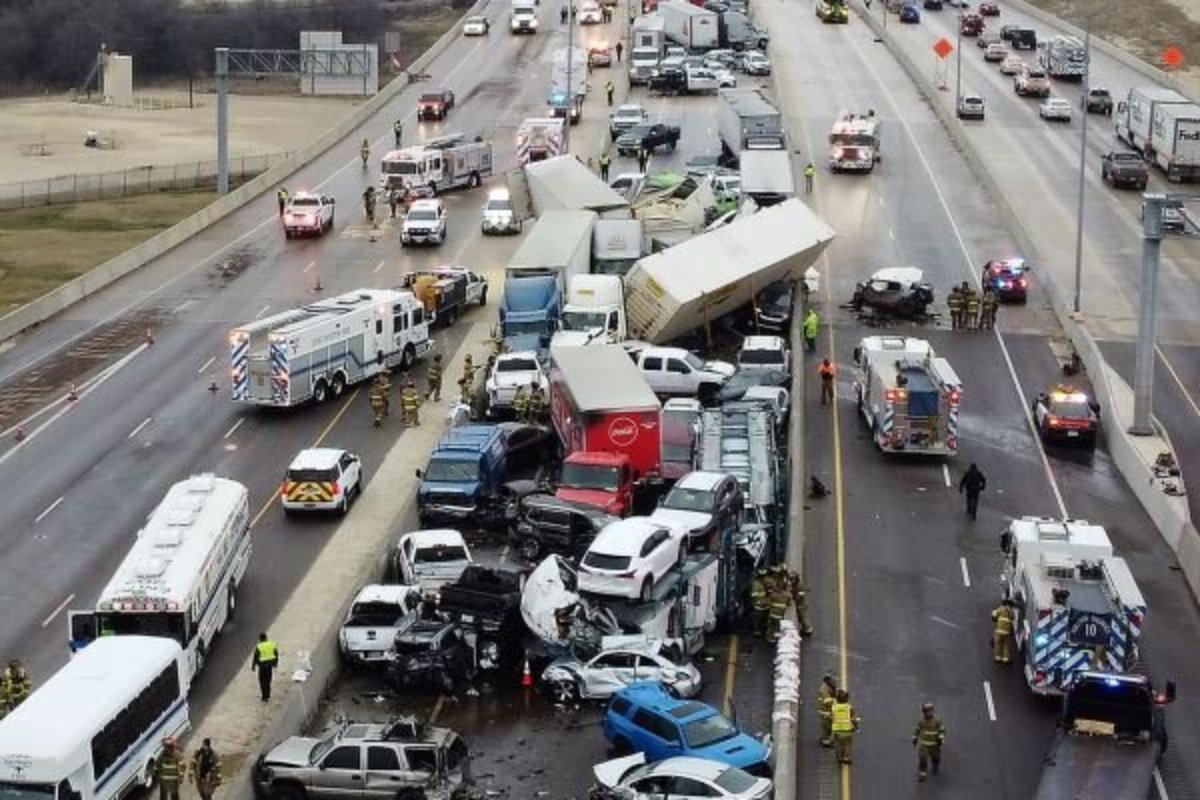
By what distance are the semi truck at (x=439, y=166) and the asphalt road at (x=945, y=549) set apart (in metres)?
15.9

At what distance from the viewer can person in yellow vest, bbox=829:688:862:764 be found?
33.1m

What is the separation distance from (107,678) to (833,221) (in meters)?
52.1

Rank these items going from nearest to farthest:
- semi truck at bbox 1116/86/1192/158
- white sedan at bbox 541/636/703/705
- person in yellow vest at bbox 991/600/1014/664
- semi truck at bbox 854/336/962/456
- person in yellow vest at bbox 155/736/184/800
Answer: person in yellow vest at bbox 155/736/184/800 → white sedan at bbox 541/636/703/705 → person in yellow vest at bbox 991/600/1014/664 → semi truck at bbox 854/336/962/456 → semi truck at bbox 1116/86/1192/158

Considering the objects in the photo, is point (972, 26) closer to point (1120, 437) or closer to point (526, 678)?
point (1120, 437)

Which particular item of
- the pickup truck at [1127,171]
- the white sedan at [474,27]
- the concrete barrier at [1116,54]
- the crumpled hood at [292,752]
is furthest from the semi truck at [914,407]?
the white sedan at [474,27]

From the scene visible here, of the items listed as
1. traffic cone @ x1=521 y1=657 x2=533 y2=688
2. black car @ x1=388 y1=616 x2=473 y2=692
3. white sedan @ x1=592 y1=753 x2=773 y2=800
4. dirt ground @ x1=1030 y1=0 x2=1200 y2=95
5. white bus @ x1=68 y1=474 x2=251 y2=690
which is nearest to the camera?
white sedan @ x1=592 y1=753 x2=773 y2=800

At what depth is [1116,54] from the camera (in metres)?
129

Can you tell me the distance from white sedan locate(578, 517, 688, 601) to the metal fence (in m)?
65.0

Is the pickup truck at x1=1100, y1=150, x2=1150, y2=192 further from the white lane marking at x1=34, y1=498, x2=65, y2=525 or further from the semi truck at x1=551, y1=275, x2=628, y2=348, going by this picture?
the white lane marking at x1=34, y1=498, x2=65, y2=525

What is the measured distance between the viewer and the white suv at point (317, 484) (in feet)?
148

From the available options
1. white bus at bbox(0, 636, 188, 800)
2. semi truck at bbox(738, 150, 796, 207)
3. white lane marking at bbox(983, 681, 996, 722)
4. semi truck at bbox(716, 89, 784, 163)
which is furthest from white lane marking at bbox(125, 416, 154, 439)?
semi truck at bbox(716, 89, 784, 163)

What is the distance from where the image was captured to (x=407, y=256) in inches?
2884

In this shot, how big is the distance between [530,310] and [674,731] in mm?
27306

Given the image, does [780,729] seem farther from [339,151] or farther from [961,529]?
[339,151]
